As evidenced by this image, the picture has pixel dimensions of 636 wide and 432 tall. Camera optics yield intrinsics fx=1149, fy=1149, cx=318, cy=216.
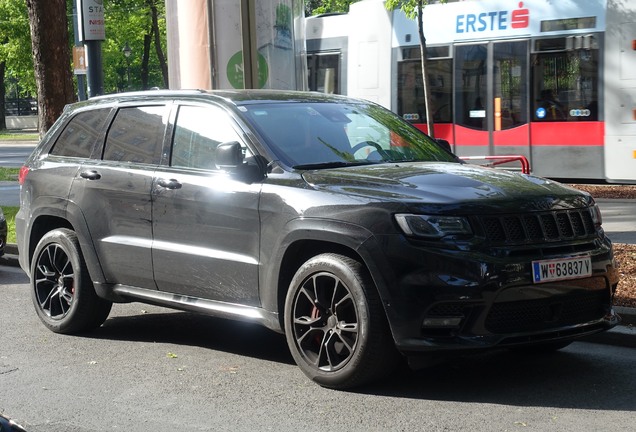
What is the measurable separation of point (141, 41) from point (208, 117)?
172ft

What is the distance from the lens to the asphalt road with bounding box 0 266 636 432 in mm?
5891

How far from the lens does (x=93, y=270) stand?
8.24m

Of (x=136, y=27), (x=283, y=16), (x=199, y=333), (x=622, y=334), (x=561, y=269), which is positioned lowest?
(x=199, y=333)

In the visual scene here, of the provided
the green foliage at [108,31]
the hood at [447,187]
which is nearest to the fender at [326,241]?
the hood at [447,187]

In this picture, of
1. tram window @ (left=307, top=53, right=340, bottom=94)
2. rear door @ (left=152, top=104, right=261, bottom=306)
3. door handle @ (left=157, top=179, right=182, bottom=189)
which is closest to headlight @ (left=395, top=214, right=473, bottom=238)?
rear door @ (left=152, top=104, right=261, bottom=306)

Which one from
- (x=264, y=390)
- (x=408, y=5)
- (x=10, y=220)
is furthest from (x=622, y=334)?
(x=408, y=5)

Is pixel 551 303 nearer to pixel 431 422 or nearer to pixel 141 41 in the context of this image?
pixel 431 422

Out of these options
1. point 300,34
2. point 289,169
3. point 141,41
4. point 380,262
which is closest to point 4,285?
point 300,34

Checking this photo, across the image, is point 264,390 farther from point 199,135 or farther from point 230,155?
point 199,135

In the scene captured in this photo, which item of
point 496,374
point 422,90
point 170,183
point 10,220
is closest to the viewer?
point 496,374

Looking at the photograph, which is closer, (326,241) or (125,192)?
(326,241)

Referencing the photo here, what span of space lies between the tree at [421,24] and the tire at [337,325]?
1492cm

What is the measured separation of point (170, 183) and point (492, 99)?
50.2 ft

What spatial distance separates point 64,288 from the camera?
28.2ft
